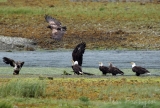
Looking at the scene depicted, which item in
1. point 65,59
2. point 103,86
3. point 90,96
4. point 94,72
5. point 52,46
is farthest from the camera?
point 52,46

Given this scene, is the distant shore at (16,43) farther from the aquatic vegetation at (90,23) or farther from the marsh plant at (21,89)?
the marsh plant at (21,89)

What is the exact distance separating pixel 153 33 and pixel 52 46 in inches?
210

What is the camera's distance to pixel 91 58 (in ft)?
107

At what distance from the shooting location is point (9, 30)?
41.0 metres

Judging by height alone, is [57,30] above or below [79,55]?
above

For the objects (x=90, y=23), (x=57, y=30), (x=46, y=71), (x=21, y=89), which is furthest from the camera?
(x=90, y=23)

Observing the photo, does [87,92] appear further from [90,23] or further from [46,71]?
[90,23]

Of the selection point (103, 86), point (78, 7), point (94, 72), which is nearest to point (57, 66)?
point (94, 72)

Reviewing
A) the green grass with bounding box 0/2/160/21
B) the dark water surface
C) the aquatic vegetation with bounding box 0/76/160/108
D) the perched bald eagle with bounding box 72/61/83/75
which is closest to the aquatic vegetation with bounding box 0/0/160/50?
the green grass with bounding box 0/2/160/21

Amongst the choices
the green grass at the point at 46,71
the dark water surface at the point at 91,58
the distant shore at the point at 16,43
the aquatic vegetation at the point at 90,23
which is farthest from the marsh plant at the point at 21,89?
the aquatic vegetation at the point at 90,23

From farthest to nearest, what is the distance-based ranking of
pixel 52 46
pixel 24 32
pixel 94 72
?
pixel 24 32
pixel 52 46
pixel 94 72

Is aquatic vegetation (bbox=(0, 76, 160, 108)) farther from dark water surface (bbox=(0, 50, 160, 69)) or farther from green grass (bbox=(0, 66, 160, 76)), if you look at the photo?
dark water surface (bbox=(0, 50, 160, 69))

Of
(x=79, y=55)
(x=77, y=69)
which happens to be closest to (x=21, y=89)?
(x=77, y=69)

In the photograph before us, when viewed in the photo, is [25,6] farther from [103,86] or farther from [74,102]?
[74,102]
